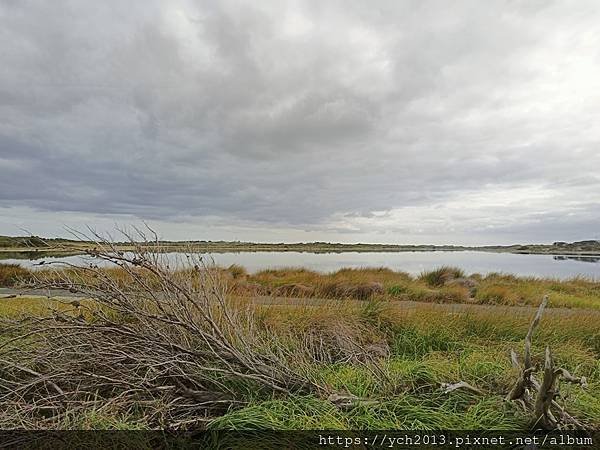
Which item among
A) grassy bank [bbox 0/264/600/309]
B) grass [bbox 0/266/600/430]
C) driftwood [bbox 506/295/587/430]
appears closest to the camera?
driftwood [bbox 506/295/587/430]

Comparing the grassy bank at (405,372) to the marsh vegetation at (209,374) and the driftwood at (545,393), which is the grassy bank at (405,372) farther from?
the driftwood at (545,393)

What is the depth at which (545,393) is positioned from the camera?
3502 mm

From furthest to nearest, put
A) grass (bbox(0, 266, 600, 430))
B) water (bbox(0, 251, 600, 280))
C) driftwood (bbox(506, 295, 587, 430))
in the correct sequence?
water (bbox(0, 251, 600, 280)) → grass (bbox(0, 266, 600, 430)) → driftwood (bbox(506, 295, 587, 430))

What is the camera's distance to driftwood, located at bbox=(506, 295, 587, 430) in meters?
3.46

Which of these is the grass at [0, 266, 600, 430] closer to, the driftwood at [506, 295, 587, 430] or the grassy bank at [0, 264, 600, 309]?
the driftwood at [506, 295, 587, 430]

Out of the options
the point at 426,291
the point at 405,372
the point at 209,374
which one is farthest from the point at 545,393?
the point at 426,291

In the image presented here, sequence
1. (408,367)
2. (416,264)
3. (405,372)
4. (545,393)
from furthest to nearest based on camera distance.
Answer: (416,264) → (408,367) → (405,372) → (545,393)

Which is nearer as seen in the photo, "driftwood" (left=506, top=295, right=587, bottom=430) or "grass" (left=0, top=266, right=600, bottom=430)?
"driftwood" (left=506, top=295, right=587, bottom=430)

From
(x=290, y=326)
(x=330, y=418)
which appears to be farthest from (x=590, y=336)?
(x=330, y=418)

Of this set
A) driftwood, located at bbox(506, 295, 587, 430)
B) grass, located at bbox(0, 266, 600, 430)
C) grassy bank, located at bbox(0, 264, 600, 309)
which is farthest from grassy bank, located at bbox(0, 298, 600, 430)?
grassy bank, located at bbox(0, 264, 600, 309)

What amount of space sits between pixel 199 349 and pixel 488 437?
2.94m

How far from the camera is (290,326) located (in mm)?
6547

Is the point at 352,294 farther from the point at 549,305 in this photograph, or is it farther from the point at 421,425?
the point at 421,425

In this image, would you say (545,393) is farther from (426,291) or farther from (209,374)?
(426,291)
